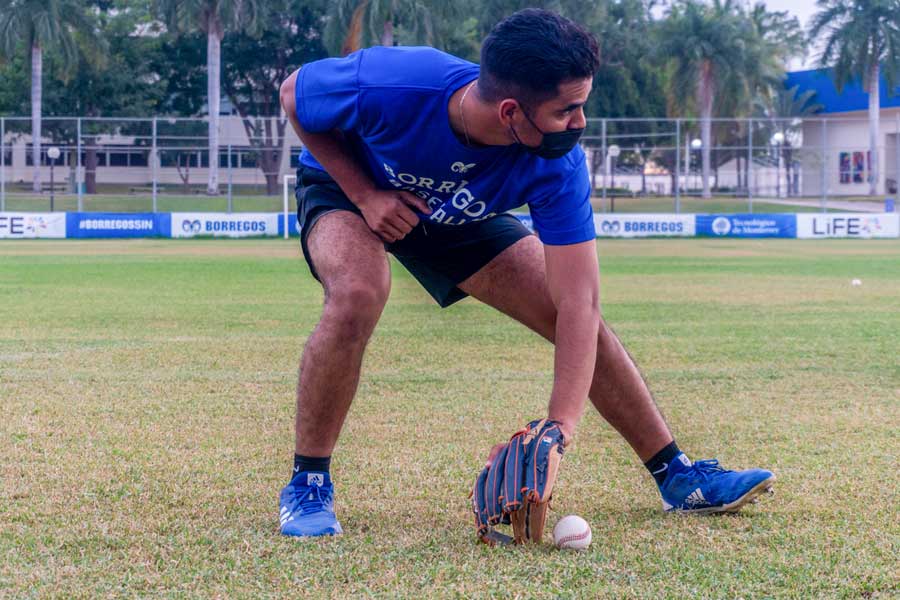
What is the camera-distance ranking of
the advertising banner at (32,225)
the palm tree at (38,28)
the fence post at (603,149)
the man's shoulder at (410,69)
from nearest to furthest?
the man's shoulder at (410,69) < the advertising banner at (32,225) < the fence post at (603,149) < the palm tree at (38,28)

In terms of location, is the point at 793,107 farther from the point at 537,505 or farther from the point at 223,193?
the point at 537,505

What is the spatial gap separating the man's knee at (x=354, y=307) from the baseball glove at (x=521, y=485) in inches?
24.9

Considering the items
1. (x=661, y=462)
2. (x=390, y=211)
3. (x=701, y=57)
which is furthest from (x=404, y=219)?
(x=701, y=57)

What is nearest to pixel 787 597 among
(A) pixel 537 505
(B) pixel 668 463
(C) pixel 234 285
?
(A) pixel 537 505

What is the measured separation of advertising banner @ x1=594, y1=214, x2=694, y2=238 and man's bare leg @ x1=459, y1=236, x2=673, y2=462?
3293 cm

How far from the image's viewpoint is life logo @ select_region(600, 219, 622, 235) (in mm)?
37062

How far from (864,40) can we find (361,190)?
57.2 metres

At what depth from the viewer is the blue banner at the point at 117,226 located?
3522cm

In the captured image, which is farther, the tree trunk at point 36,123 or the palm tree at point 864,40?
the palm tree at point 864,40

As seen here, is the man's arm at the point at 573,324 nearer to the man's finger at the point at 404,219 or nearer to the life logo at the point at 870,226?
the man's finger at the point at 404,219

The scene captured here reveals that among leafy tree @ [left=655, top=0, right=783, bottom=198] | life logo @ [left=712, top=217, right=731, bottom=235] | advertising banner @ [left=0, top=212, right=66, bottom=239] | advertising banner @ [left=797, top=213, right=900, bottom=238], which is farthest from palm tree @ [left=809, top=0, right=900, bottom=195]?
advertising banner @ [left=0, top=212, right=66, bottom=239]

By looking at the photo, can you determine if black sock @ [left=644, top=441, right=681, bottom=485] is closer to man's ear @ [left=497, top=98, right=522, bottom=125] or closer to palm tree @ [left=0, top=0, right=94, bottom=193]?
man's ear @ [left=497, top=98, right=522, bottom=125]

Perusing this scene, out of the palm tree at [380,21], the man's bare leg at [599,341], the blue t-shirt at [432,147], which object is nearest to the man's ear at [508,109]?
the blue t-shirt at [432,147]

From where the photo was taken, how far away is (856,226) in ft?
122
